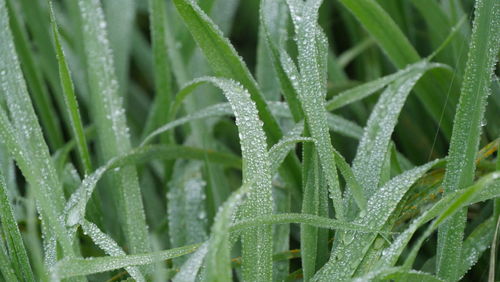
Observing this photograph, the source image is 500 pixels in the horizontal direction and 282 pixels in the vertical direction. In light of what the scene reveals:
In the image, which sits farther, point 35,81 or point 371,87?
point 35,81

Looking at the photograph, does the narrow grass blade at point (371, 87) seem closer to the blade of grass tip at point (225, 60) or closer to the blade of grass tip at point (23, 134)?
the blade of grass tip at point (225, 60)

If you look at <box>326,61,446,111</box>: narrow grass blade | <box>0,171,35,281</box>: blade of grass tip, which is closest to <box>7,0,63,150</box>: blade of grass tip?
<box>0,171,35,281</box>: blade of grass tip

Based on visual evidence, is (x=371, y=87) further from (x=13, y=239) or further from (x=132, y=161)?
(x=13, y=239)

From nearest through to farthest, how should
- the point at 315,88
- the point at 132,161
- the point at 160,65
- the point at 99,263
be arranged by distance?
the point at 99,263 → the point at 315,88 → the point at 132,161 → the point at 160,65

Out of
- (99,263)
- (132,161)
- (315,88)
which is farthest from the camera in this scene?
(132,161)

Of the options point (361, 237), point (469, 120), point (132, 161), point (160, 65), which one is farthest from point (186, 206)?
point (469, 120)

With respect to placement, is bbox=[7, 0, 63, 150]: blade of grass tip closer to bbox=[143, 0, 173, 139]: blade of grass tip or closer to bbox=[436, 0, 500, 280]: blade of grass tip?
bbox=[143, 0, 173, 139]: blade of grass tip

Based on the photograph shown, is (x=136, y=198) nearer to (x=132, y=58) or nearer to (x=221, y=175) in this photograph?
(x=221, y=175)

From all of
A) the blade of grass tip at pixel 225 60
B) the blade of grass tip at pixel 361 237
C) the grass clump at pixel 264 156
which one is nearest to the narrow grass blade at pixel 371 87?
the grass clump at pixel 264 156
